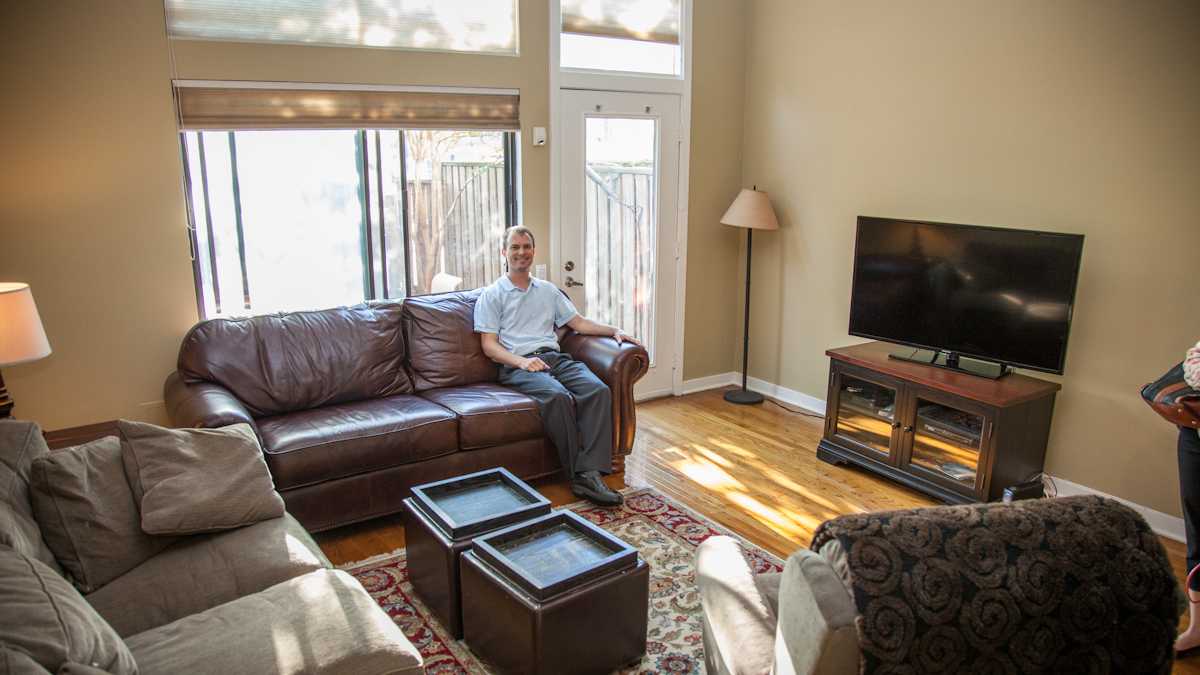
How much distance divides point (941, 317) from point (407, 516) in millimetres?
2763

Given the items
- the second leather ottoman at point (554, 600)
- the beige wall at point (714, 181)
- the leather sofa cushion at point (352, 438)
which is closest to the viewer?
the second leather ottoman at point (554, 600)

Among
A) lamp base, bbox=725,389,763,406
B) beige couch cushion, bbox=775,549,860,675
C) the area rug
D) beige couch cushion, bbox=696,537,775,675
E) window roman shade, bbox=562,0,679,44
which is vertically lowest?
the area rug

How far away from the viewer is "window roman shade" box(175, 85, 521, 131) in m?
3.82

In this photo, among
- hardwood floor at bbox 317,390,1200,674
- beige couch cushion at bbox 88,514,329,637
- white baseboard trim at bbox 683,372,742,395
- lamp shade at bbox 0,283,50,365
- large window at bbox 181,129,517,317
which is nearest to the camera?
beige couch cushion at bbox 88,514,329,637

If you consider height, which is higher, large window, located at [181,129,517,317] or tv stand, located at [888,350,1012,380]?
large window, located at [181,129,517,317]

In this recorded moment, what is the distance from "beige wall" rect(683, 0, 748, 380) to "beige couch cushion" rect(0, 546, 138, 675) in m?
4.21

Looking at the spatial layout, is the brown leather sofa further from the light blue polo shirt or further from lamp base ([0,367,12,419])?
lamp base ([0,367,12,419])

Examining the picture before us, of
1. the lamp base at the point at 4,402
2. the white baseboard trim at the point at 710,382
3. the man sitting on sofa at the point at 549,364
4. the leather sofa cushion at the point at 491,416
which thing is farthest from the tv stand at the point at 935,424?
the lamp base at the point at 4,402

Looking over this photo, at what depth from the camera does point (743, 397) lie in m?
5.45

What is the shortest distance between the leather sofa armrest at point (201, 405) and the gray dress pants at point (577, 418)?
1.29 metres

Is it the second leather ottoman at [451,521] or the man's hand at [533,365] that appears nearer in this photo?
the second leather ottoman at [451,521]

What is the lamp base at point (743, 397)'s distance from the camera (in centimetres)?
539

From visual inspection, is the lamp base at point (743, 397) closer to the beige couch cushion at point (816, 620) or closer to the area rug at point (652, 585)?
the area rug at point (652, 585)

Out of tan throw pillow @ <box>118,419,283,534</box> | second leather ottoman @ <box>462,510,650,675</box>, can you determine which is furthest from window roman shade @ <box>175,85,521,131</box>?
second leather ottoman @ <box>462,510,650,675</box>
